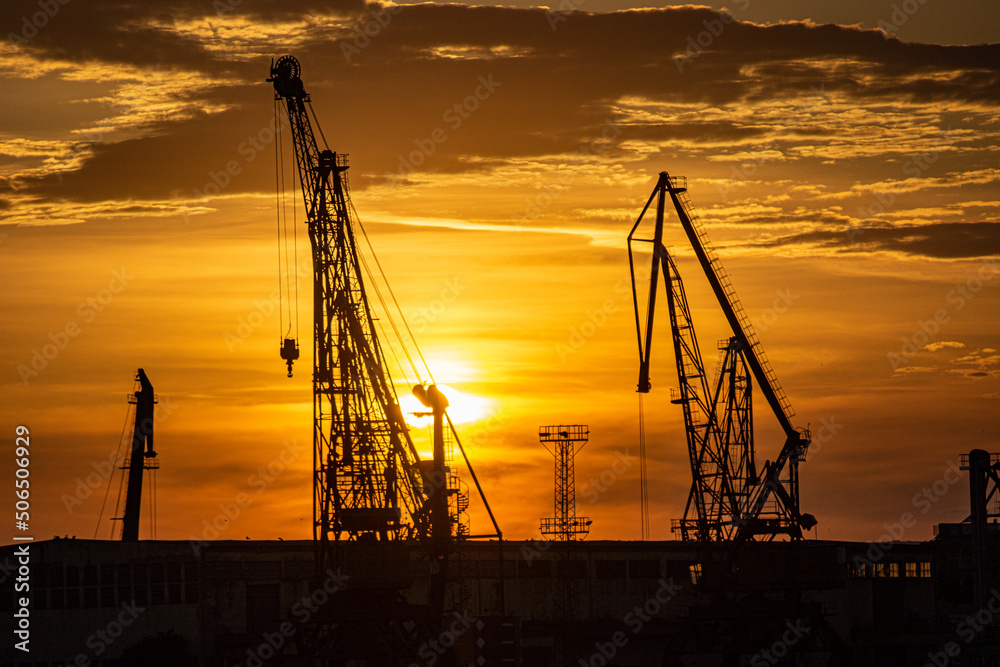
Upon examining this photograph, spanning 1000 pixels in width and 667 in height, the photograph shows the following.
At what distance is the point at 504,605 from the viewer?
256 feet

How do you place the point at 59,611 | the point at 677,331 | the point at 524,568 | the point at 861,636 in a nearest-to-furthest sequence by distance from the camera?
1. the point at 59,611
2. the point at 677,331
3. the point at 524,568
4. the point at 861,636

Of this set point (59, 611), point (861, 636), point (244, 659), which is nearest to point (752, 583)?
point (861, 636)

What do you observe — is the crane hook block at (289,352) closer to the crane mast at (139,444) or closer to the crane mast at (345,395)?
the crane mast at (345,395)

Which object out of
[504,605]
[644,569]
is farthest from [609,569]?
[504,605]

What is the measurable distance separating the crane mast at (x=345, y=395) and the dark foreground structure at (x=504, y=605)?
81.6 inches

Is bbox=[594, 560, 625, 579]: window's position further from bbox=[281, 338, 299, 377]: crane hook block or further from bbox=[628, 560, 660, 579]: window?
bbox=[281, 338, 299, 377]: crane hook block

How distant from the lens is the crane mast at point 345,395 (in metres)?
69.0

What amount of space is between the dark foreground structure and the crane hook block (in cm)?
1043

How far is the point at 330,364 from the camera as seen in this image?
69.7 metres

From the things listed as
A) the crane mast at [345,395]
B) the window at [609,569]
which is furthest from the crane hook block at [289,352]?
the window at [609,569]

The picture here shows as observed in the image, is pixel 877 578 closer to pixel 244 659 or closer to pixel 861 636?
pixel 861 636

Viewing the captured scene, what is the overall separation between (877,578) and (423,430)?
1456 inches

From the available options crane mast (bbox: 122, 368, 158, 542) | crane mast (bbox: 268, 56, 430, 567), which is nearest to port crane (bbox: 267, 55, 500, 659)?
crane mast (bbox: 268, 56, 430, 567)

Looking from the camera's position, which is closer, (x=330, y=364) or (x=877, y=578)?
(x=330, y=364)
